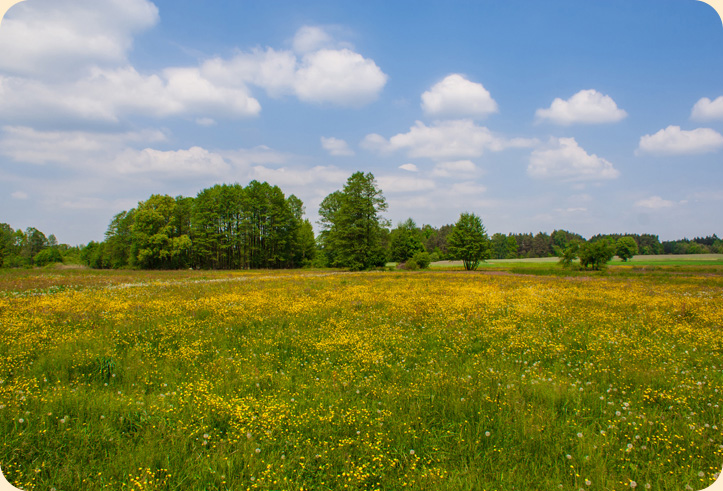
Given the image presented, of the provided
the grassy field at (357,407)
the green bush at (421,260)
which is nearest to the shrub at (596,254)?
the green bush at (421,260)

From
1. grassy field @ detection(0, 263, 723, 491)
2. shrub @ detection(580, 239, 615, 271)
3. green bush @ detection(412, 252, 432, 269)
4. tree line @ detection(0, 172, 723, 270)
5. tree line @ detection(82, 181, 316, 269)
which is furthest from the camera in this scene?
tree line @ detection(82, 181, 316, 269)

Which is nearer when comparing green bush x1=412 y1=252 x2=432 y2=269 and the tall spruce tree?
the tall spruce tree

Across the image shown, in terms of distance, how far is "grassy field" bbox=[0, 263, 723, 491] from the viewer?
10.9 feet

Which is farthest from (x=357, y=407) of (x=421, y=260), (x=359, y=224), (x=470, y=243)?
(x=470, y=243)

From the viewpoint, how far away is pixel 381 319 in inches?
395

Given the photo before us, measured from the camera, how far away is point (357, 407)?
4.61 metres

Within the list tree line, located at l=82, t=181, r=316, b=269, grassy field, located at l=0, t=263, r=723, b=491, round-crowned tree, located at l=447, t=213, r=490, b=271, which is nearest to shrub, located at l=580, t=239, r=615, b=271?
round-crowned tree, located at l=447, t=213, r=490, b=271

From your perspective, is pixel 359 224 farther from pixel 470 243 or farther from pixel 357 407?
pixel 357 407

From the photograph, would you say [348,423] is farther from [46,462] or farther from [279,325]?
[279,325]

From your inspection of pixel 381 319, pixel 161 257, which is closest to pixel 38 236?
pixel 161 257

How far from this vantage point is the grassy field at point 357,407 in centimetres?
333

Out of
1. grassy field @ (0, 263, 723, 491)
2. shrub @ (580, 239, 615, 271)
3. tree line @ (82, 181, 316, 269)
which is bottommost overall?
grassy field @ (0, 263, 723, 491)

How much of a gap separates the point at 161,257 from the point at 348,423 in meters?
71.9

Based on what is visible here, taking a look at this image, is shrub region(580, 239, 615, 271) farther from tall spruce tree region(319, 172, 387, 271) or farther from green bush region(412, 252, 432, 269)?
tall spruce tree region(319, 172, 387, 271)
